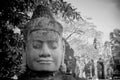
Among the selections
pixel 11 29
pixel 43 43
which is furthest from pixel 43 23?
pixel 11 29

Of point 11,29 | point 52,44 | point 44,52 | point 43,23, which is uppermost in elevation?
point 11,29

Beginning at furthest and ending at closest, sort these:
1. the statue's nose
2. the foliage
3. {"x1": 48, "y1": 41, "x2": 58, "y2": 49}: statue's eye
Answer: the foliage
{"x1": 48, "y1": 41, "x2": 58, "y2": 49}: statue's eye
the statue's nose

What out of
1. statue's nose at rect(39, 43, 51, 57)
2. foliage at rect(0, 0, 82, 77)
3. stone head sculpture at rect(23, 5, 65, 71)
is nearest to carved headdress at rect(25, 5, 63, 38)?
stone head sculpture at rect(23, 5, 65, 71)

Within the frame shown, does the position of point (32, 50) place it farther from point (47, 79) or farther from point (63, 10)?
point (63, 10)

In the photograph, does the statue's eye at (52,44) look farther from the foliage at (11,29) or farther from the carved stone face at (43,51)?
the foliage at (11,29)

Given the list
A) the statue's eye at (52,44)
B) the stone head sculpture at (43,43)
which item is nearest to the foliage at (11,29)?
the stone head sculpture at (43,43)

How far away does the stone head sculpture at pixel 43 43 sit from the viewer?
3.04 meters

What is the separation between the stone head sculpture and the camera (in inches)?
120

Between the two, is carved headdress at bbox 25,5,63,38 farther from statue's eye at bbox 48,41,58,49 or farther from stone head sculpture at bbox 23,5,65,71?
statue's eye at bbox 48,41,58,49

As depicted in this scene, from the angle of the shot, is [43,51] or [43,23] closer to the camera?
[43,51]

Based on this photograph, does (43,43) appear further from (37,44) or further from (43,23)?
(43,23)

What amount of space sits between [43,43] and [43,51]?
0.58 feet

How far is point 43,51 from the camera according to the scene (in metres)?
3.03

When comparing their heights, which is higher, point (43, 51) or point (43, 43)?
point (43, 43)
